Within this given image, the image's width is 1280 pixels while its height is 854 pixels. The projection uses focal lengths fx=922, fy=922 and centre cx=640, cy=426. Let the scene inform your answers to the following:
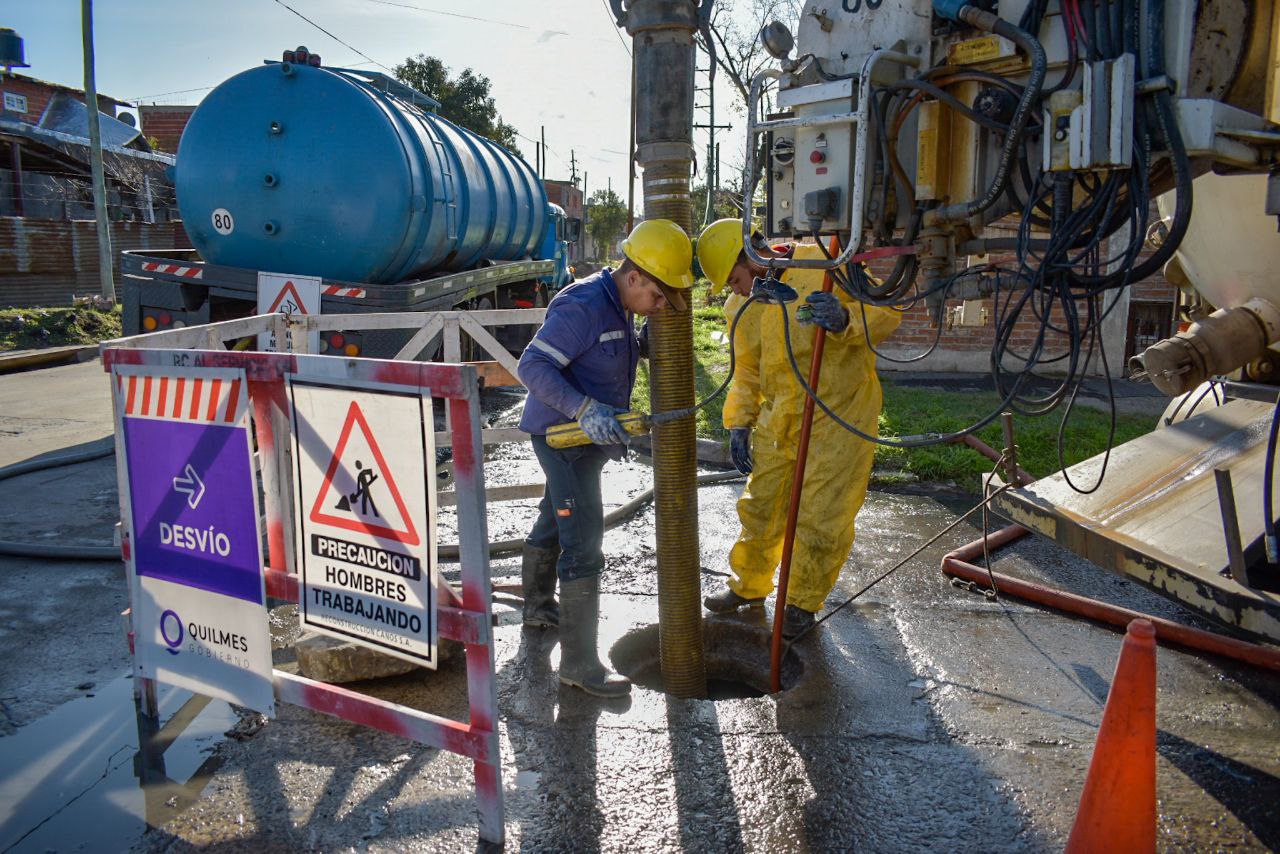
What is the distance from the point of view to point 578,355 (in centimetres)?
362

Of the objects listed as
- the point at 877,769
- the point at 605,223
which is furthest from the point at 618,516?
the point at 605,223

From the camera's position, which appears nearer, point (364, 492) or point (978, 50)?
point (364, 492)

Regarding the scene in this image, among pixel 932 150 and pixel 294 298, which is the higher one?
pixel 932 150

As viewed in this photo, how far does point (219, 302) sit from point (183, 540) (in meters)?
5.93

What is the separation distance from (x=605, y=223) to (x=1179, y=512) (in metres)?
53.7

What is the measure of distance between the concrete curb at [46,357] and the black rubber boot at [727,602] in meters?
11.4

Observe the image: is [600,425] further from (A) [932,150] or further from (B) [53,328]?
(B) [53,328]

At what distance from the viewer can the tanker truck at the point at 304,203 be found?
7.59 meters

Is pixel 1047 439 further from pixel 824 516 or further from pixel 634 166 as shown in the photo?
pixel 634 166

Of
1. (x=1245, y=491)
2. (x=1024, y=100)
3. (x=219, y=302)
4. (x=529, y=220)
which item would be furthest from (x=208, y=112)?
(x=1245, y=491)

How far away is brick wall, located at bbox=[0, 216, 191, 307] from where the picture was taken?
57.9ft

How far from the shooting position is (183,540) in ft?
9.77

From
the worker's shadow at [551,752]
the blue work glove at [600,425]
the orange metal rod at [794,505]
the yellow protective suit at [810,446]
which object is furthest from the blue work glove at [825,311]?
the worker's shadow at [551,752]

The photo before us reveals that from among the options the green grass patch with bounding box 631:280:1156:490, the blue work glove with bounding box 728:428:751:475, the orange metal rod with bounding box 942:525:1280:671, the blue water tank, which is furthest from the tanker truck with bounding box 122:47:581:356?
the orange metal rod with bounding box 942:525:1280:671
